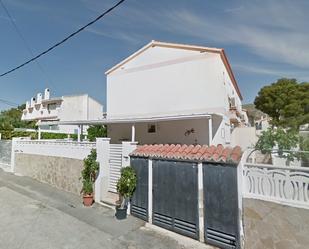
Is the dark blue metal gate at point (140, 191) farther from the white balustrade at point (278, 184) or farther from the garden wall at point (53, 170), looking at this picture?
the garden wall at point (53, 170)

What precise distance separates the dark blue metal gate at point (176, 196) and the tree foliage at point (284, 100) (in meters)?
30.8

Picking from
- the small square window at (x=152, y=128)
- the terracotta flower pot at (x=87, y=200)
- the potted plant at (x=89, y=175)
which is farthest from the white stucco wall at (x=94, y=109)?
the terracotta flower pot at (x=87, y=200)

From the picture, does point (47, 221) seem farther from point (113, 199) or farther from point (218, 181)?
point (218, 181)

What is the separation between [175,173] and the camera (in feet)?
29.2

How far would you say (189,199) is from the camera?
8.39 metres

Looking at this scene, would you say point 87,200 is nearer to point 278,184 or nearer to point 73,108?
point 278,184

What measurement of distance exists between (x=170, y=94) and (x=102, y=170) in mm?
7693

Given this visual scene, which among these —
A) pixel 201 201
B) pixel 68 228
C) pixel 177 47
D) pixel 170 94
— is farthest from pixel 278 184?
pixel 177 47

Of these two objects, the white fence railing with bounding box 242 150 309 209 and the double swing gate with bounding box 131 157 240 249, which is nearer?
the white fence railing with bounding box 242 150 309 209

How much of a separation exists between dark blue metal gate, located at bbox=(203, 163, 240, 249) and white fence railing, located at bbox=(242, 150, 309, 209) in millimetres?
448

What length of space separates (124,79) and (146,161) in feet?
38.3

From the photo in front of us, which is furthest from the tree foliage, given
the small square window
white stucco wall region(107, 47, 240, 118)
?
the small square window

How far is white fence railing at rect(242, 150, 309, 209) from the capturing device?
6258mm

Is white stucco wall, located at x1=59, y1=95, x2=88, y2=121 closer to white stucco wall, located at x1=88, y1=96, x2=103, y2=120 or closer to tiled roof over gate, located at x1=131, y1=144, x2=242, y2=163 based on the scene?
white stucco wall, located at x1=88, y1=96, x2=103, y2=120
